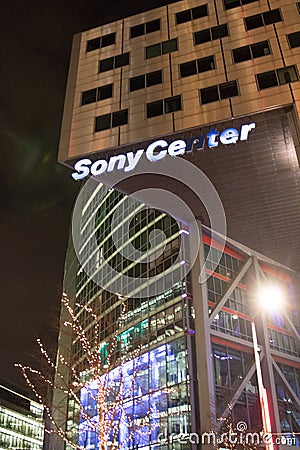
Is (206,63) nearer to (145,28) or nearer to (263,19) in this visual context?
(263,19)

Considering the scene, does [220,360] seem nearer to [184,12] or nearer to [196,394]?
[196,394]

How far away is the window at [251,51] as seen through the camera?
31.9 meters

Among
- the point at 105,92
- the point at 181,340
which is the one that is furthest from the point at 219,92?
the point at 181,340

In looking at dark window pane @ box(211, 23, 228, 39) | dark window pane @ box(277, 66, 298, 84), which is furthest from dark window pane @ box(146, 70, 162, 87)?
dark window pane @ box(277, 66, 298, 84)

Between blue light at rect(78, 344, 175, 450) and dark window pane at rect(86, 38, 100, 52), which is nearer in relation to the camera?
blue light at rect(78, 344, 175, 450)

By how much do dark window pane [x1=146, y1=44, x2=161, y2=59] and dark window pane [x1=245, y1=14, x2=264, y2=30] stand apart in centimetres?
668

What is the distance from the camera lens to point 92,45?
39.4 metres

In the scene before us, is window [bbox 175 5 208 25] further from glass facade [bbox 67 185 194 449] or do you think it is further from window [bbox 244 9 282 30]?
glass facade [bbox 67 185 194 449]

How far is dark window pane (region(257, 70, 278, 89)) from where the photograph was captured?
1184 inches

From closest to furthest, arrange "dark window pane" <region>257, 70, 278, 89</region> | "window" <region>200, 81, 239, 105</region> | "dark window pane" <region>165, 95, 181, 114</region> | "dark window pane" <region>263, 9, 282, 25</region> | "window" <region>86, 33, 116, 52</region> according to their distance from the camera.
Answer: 1. "dark window pane" <region>257, 70, 278, 89</region>
2. "window" <region>200, 81, 239, 105</region>
3. "dark window pane" <region>165, 95, 181, 114</region>
4. "dark window pane" <region>263, 9, 282, 25</region>
5. "window" <region>86, 33, 116, 52</region>

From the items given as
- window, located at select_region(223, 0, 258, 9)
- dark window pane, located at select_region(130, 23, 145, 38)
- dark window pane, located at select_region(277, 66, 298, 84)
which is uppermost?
dark window pane, located at select_region(130, 23, 145, 38)

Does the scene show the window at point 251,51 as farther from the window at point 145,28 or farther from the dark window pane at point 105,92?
the dark window pane at point 105,92

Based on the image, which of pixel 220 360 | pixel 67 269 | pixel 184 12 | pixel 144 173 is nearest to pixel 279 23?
pixel 184 12

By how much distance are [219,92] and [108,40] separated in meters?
12.8
